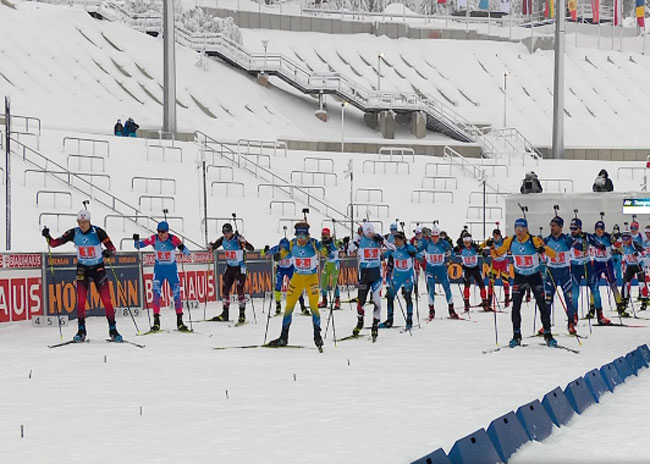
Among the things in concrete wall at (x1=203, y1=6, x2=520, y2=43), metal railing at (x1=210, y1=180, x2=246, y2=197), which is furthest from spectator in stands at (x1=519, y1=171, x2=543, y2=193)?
concrete wall at (x1=203, y1=6, x2=520, y2=43)

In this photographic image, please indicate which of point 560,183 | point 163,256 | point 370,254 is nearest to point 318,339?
point 370,254

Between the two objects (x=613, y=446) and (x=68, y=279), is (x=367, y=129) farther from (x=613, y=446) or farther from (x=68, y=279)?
(x=613, y=446)

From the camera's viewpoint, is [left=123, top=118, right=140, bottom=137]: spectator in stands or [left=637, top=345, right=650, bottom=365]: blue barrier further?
[left=123, top=118, right=140, bottom=137]: spectator in stands

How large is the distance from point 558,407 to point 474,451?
248 cm

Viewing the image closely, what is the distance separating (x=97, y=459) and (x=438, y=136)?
186 feet

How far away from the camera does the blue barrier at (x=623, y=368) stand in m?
12.9

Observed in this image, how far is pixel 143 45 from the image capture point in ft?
196

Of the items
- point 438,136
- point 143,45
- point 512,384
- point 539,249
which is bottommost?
point 512,384

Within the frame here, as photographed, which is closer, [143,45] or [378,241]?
[378,241]

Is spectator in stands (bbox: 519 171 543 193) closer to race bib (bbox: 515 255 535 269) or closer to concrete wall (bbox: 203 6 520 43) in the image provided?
race bib (bbox: 515 255 535 269)

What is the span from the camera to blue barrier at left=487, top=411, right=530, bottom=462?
8.30m

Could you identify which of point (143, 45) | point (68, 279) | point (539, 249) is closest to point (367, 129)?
point (143, 45)

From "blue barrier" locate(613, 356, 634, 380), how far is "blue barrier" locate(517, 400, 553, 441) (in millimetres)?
3615

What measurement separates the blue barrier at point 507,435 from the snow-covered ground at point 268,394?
20cm
